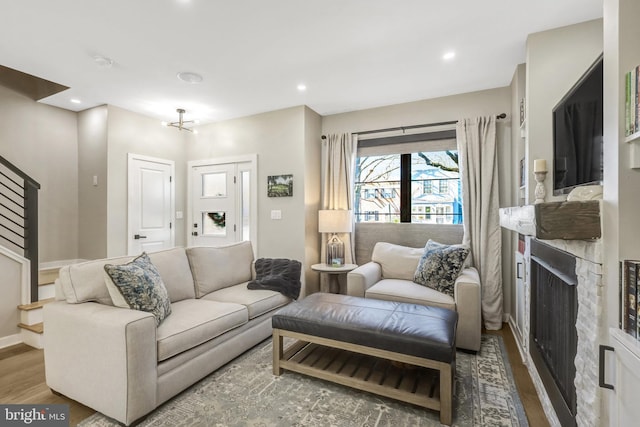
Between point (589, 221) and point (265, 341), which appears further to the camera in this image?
point (265, 341)

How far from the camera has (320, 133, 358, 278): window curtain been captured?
4.02 meters

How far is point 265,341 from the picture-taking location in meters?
2.75

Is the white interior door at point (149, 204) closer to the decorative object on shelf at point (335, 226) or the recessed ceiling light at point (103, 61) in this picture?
the recessed ceiling light at point (103, 61)

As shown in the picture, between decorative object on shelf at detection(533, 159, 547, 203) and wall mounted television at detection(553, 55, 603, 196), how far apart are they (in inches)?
8.7

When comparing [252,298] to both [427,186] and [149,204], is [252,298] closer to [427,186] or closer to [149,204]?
[427,186]

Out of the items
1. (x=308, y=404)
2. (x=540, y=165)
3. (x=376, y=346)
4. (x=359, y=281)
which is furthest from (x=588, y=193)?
(x=359, y=281)

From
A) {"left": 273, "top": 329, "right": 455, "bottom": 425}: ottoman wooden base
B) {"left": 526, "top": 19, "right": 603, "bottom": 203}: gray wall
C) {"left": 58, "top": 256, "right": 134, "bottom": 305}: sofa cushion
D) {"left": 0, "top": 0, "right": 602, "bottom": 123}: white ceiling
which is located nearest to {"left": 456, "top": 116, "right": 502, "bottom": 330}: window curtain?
{"left": 0, "top": 0, "right": 602, "bottom": 123}: white ceiling

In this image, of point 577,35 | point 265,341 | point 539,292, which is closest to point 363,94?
point 577,35

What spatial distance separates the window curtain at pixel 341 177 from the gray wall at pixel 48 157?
3567 mm

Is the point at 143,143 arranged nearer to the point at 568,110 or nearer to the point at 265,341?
the point at 265,341

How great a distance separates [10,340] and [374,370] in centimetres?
325

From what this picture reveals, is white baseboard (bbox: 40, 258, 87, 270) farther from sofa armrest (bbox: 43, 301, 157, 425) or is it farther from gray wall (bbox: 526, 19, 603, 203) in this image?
gray wall (bbox: 526, 19, 603, 203)

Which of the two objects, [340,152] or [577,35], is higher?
[577,35]

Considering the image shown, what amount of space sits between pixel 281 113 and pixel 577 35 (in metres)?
3.08
